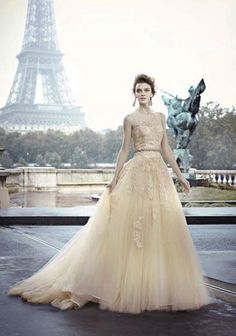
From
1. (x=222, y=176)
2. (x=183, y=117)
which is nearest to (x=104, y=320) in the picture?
(x=183, y=117)

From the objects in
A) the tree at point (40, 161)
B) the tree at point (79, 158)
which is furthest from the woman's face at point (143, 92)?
the tree at point (79, 158)

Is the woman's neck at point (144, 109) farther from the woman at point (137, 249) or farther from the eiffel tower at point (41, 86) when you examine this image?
the eiffel tower at point (41, 86)

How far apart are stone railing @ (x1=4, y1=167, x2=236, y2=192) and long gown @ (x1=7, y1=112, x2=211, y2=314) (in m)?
20.0

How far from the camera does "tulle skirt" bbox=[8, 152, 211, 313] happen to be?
4.42 meters

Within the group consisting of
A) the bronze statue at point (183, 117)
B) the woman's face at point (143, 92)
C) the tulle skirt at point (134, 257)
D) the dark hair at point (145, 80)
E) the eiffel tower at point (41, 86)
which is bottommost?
the tulle skirt at point (134, 257)

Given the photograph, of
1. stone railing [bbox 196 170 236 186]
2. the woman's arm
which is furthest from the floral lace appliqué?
stone railing [bbox 196 170 236 186]

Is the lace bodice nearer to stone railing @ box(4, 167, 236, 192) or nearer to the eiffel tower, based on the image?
stone railing @ box(4, 167, 236, 192)

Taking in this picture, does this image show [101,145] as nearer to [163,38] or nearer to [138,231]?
[163,38]

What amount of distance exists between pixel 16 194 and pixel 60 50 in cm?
4318

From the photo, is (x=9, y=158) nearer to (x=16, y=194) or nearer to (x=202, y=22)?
(x=202, y=22)

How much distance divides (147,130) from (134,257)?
872 millimetres

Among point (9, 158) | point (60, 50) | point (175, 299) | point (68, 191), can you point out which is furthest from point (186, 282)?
point (60, 50)

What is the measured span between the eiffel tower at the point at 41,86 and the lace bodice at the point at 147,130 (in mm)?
48970

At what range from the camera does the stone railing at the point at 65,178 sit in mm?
25703
